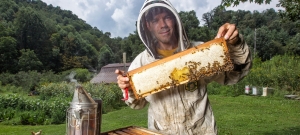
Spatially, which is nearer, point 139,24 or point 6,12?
point 139,24

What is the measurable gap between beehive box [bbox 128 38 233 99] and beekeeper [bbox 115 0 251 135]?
0.12 m

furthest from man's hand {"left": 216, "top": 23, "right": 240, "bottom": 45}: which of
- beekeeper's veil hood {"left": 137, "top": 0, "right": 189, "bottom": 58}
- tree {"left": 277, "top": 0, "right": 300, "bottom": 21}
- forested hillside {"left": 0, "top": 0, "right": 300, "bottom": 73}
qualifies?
forested hillside {"left": 0, "top": 0, "right": 300, "bottom": 73}

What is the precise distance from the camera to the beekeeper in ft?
7.46

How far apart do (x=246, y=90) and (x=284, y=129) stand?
8.99 meters

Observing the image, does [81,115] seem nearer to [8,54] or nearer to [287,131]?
[287,131]

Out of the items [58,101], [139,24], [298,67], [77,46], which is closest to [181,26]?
[139,24]

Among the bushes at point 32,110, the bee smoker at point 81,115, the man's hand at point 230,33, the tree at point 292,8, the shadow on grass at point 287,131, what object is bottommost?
the shadow on grass at point 287,131

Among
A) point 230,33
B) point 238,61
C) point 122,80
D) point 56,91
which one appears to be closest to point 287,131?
point 238,61

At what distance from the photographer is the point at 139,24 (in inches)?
98.6

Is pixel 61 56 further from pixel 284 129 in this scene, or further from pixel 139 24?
pixel 139 24

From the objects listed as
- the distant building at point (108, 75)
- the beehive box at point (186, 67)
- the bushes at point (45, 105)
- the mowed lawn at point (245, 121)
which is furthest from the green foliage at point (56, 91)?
the beehive box at point (186, 67)

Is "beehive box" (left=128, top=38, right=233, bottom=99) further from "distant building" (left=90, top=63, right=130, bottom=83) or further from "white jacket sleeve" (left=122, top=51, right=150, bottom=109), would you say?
"distant building" (left=90, top=63, right=130, bottom=83)

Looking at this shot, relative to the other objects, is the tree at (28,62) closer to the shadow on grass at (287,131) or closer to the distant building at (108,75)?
the distant building at (108,75)

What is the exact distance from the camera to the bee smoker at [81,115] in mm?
1774
